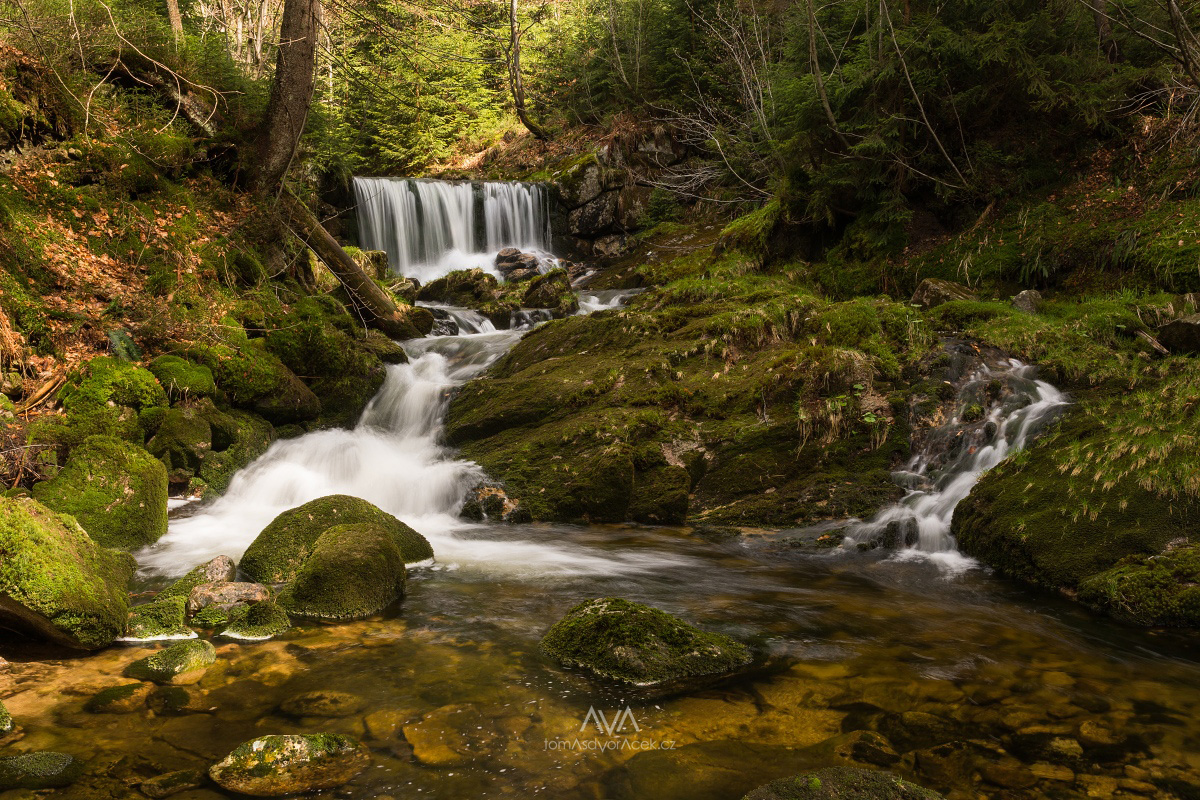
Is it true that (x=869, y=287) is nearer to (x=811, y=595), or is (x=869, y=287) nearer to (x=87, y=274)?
(x=811, y=595)

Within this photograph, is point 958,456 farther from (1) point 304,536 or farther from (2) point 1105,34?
(2) point 1105,34

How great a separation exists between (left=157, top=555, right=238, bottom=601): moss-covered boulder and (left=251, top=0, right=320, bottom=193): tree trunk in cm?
640

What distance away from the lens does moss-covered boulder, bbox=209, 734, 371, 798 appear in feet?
8.82

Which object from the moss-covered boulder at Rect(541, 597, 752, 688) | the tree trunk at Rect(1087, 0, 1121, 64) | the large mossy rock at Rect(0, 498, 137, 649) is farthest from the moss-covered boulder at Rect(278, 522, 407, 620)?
the tree trunk at Rect(1087, 0, 1121, 64)

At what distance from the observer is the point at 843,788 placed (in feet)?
8.20

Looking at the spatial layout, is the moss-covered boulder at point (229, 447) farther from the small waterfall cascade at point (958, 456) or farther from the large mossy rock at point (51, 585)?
the small waterfall cascade at point (958, 456)

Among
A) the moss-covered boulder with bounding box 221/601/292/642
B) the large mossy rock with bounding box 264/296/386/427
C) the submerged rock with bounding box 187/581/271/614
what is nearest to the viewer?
the moss-covered boulder with bounding box 221/601/292/642

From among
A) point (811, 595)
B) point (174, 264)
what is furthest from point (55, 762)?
point (174, 264)

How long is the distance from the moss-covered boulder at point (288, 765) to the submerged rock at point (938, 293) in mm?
9168

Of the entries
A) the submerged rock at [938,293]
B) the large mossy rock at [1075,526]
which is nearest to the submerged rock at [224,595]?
the large mossy rock at [1075,526]

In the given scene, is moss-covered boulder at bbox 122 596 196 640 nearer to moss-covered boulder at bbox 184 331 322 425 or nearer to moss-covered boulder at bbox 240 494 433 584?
moss-covered boulder at bbox 240 494 433 584

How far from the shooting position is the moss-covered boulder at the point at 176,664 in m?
3.53

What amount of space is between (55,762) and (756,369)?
7140mm

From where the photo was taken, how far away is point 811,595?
17.0ft
